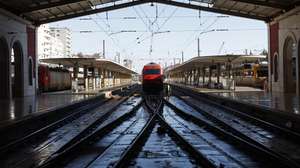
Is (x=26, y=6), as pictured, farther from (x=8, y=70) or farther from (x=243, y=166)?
(x=243, y=166)

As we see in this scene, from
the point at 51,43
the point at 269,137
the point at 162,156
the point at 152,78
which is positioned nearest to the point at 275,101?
the point at 269,137

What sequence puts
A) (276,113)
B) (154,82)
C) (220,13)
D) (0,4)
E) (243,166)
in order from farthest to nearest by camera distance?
(154,82), (220,13), (0,4), (276,113), (243,166)

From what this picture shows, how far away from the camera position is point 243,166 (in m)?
8.71

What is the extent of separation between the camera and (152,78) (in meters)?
41.0

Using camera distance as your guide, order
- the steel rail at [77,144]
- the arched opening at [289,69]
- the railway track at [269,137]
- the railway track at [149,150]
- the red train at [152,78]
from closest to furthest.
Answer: the steel rail at [77,144] → the railway track at [149,150] → the railway track at [269,137] → the arched opening at [289,69] → the red train at [152,78]

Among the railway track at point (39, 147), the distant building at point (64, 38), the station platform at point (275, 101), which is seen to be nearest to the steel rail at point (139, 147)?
the railway track at point (39, 147)

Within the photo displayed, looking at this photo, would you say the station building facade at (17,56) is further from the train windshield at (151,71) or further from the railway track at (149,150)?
the railway track at (149,150)

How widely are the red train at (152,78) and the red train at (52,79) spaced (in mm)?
10108

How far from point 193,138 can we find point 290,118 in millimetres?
4250

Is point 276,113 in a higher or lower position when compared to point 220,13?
lower

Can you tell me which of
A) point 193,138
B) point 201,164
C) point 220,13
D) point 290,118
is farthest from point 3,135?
point 220,13

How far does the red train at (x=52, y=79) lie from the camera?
144 feet

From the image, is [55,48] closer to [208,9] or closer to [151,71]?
[151,71]

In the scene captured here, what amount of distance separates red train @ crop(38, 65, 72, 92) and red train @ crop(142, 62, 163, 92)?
1011 centimetres
